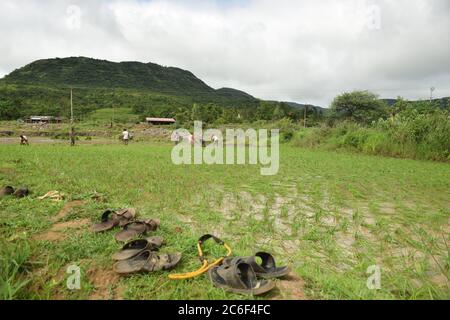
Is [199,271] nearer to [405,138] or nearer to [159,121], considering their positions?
[405,138]

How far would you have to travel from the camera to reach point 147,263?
2045 millimetres

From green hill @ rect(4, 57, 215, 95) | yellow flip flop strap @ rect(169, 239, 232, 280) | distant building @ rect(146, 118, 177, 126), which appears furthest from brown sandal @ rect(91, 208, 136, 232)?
green hill @ rect(4, 57, 215, 95)

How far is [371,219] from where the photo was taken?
3621 mm

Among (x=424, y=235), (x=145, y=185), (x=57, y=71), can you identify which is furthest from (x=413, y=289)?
(x=57, y=71)

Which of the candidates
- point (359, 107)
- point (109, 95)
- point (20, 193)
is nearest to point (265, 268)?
point (20, 193)

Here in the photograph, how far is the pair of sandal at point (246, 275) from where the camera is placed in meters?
1.81

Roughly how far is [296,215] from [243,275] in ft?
6.52

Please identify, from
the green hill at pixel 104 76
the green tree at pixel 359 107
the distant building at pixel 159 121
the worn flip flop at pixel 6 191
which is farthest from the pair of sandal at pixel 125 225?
the green hill at pixel 104 76

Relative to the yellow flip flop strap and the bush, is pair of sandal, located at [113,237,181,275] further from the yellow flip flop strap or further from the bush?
the bush

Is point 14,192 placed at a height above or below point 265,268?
above

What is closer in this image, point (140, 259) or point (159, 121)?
point (140, 259)

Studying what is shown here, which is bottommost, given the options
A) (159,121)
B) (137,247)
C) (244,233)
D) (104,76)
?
(244,233)

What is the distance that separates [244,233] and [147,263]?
4.13ft
